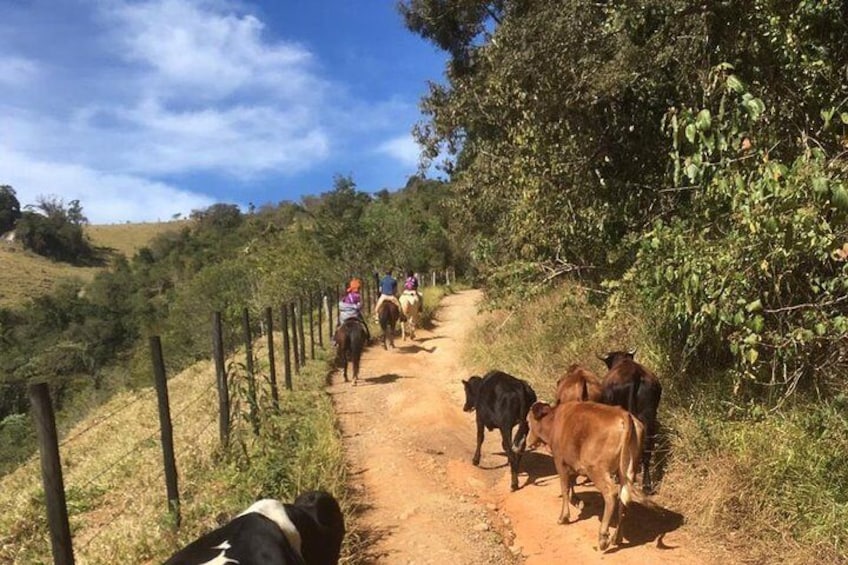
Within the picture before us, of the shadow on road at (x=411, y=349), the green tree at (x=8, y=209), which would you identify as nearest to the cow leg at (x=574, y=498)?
the shadow on road at (x=411, y=349)

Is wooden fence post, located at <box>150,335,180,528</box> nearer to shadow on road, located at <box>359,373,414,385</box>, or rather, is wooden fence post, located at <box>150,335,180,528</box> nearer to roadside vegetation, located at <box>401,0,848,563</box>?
roadside vegetation, located at <box>401,0,848,563</box>

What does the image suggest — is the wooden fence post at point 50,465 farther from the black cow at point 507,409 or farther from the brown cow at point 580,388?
the brown cow at point 580,388

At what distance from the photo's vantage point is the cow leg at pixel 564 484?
658cm

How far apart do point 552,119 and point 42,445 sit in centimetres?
738

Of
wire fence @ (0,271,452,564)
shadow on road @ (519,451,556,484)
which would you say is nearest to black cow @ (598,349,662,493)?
shadow on road @ (519,451,556,484)

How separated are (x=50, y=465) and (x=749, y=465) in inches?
216

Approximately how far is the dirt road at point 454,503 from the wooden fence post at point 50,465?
2.71m

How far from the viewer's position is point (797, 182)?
4.59 meters

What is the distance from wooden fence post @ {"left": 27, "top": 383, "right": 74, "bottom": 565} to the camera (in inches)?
154

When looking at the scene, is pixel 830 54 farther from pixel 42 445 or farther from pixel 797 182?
pixel 42 445

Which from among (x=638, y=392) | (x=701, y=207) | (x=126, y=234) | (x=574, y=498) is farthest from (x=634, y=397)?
(x=126, y=234)

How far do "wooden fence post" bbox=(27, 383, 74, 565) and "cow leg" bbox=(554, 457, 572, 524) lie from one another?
4269 millimetres

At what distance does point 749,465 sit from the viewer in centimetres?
608

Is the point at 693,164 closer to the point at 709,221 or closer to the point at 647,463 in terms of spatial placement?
the point at 709,221
